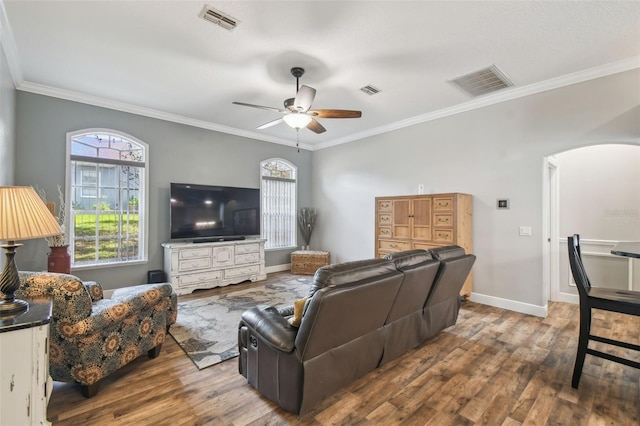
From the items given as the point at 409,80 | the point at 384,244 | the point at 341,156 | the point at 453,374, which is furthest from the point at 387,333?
the point at 341,156

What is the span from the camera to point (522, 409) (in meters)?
2.03

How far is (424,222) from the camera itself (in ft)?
14.6

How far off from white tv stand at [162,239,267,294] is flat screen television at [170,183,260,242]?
0.26 meters

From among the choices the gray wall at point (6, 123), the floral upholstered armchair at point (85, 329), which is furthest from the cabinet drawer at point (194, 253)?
the floral upholstered armchair at point (85, 329)

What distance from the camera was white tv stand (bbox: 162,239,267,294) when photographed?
4.75 m

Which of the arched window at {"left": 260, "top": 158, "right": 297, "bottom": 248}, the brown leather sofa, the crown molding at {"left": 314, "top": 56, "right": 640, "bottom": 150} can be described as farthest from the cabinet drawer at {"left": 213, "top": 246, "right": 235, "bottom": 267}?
the crown molding at {"left": 314, "top": 56, "right": 640, "bottom": 150}

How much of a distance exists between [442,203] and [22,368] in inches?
175

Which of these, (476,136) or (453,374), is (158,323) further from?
(476,136)

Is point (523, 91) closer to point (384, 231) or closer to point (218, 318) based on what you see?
point (384, 231)

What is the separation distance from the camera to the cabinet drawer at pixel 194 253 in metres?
4.79

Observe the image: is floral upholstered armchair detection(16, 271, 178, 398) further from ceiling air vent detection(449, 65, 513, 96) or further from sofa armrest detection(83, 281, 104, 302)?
ceiling air vent detection(449, 65, 513, 96)

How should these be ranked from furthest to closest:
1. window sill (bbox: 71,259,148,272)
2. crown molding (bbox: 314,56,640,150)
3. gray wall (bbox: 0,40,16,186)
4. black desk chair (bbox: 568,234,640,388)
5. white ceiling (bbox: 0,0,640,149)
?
window sill (bbox: 71,259,148,272), crown molding (bbox: 314,56,640,150), gray wall (bbox: 0,40,16,186), white ceiling (bbox: 0,0,640,149), black desk chair (bbox: 568,234,640,388)

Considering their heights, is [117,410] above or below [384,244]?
below

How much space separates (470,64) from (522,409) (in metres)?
3.37
